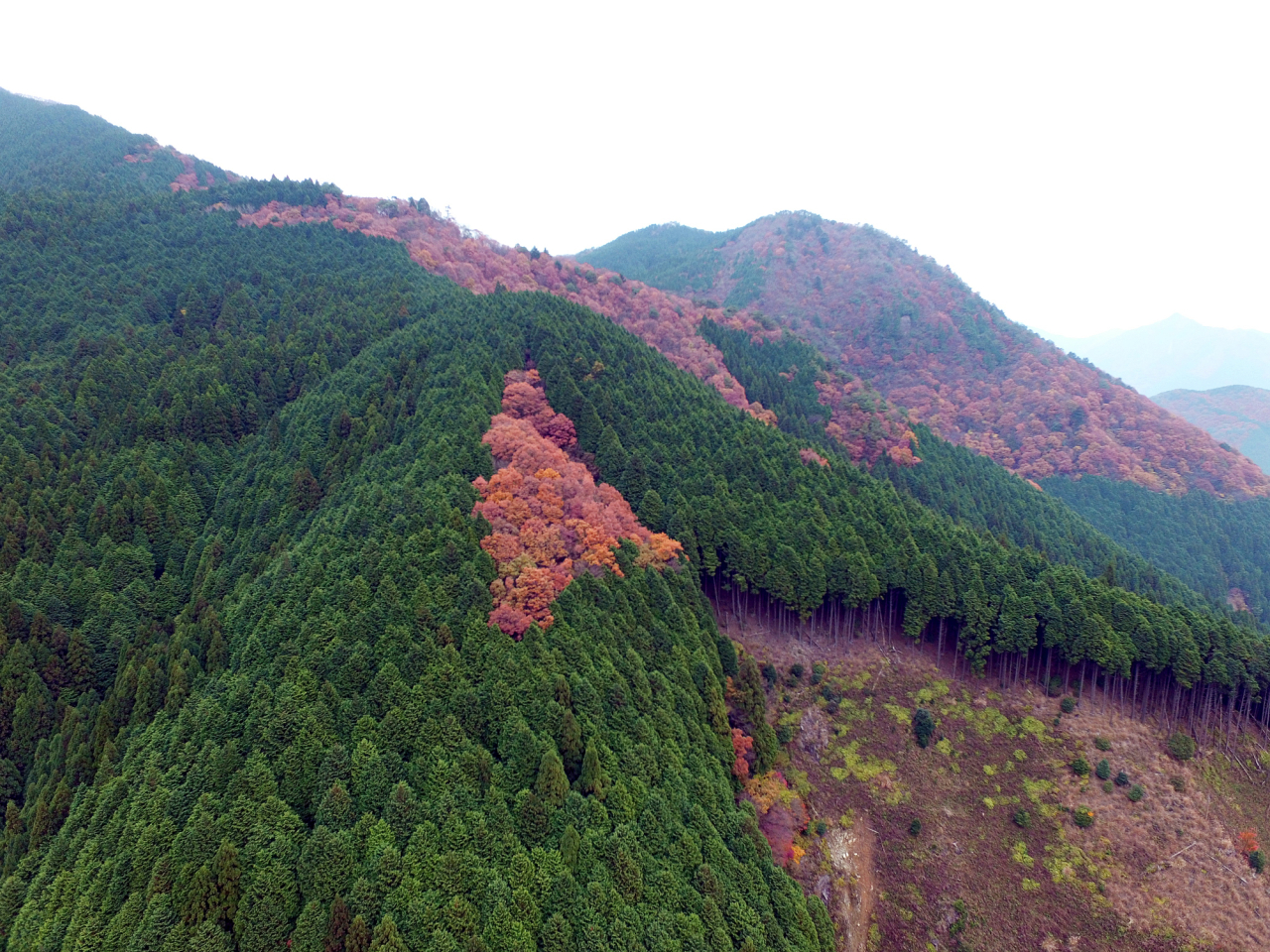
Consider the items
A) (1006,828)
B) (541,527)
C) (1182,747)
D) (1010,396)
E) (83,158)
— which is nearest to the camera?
(1006,828)

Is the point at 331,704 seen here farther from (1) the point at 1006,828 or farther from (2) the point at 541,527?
(1) the point at 1006,828

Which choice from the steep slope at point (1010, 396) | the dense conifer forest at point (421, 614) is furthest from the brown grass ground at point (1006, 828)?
the steep slope at point (1010, 396)

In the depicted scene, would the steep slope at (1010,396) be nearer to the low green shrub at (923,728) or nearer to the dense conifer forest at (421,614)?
the dense conifer forest at (421,614)

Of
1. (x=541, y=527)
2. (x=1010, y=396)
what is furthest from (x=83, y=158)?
(x=1010, y=396)

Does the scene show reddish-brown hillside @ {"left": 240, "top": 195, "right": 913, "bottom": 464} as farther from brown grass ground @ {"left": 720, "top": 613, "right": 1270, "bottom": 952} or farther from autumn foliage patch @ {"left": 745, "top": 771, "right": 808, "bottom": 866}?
autumn foliage patch @ {"left": 745, "top": 771, "right": 808, "bottom": 866}

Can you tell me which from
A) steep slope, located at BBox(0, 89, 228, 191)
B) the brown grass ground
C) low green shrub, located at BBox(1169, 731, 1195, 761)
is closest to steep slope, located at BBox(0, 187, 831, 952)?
the brown grass ground
